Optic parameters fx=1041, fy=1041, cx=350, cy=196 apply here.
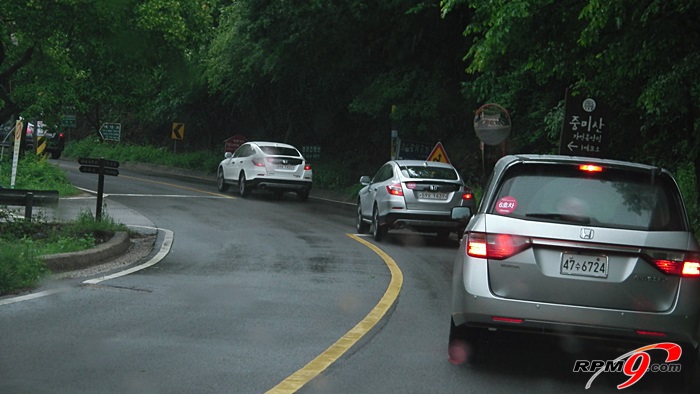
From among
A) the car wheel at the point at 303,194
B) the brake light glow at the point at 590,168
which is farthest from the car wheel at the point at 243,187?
the brake light glow at the point at 590,168

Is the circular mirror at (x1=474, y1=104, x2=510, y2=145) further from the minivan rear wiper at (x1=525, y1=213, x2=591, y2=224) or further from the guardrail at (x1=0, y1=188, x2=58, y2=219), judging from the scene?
the minivan rear wiper at (x1=525, y1=213, x2=591, y2=224)

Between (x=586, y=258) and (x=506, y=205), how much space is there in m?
0.71

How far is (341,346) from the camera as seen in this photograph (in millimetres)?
8344

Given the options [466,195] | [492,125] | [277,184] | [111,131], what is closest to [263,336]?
[466,195]

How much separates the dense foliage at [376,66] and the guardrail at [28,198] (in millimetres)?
4400

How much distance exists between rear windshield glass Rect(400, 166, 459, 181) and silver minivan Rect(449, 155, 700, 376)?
11.8 metres

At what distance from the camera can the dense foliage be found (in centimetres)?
1489

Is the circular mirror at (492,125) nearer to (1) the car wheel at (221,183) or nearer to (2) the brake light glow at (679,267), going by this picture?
(1) the car wheel at (221,183)

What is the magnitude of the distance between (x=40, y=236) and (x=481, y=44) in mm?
7191

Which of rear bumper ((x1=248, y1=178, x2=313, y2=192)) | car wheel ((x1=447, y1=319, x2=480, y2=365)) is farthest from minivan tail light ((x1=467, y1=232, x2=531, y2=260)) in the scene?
rear bumper ((x1=248, y1=178, x2=313, y2=192))

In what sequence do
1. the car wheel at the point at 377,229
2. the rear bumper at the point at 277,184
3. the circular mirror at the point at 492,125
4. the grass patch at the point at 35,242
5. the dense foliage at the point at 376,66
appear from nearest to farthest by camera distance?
the grass patch at the point at 35,242
the dense foliage at the point at 376,66
the car wheel at the point at 377,229
the circular mirror at the point at 492,125
the rear bumper at the point at 277,184

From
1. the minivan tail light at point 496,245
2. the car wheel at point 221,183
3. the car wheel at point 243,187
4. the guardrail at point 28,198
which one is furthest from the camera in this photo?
the car wheel at point 221,183

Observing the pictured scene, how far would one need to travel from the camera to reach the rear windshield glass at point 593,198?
740 cm

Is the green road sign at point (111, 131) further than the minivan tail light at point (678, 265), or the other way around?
the green road sign at point (111, 131)
